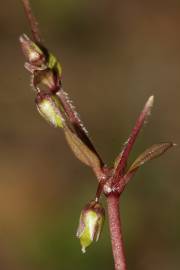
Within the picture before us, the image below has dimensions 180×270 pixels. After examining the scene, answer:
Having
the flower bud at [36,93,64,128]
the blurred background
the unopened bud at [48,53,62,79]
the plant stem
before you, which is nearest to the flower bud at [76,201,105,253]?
the plant stem

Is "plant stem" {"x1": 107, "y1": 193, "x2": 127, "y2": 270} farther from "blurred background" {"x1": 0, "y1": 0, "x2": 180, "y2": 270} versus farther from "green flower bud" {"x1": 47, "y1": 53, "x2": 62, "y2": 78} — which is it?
"blurred background" {"x1": 0, "y1": 0, "x2": 180, "y2": 270}

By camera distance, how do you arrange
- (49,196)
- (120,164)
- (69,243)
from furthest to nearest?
(49,196)
(69,243)
(120,164)

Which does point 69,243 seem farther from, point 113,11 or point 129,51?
point 113,11

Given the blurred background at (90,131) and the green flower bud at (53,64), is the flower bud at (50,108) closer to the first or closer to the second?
the green flower bud at (53,64)

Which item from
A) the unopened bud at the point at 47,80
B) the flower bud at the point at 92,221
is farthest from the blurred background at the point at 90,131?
the unopened bud at the point at 47,80

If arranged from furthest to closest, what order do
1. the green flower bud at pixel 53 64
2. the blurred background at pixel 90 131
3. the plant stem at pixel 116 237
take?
the blurred background at pixel 90 131, the green flower bud at pixel 53 64, the plant stem at pixel 116 237

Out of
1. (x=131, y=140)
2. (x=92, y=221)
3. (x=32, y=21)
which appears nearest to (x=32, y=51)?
(x=32, y=21)

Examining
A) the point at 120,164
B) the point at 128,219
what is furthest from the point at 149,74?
the point at 120,164
